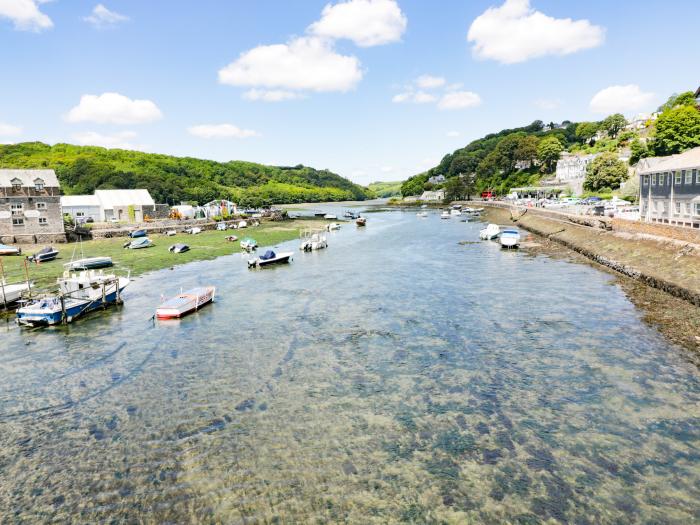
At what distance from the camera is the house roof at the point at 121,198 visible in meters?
101

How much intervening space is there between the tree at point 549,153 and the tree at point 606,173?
69234 mm

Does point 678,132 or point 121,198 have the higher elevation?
point 678,132

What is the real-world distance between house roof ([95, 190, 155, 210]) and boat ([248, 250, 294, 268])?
66.5 m

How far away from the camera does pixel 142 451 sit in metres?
15.0

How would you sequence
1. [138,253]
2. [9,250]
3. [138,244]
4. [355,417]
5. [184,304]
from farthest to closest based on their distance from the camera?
[138,244] → [138,253] → [9,250] → [184,304] → [355,417]

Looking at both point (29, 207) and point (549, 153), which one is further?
point (549, 153)

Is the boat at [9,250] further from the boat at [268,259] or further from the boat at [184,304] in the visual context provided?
the boat at [184,304]

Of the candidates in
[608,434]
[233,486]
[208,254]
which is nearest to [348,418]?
[233,486]

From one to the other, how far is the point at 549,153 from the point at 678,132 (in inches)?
3163

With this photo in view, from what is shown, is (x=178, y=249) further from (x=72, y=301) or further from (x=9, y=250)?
(x=72, y=301)

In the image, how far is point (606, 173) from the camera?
11056cm

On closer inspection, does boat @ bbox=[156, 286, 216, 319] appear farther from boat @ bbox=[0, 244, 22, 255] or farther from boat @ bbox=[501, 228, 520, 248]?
boat @ bbox=[0, 244, 22, 255]

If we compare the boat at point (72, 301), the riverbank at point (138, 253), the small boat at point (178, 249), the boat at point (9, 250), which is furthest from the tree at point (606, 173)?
the boat at point (9, 250)

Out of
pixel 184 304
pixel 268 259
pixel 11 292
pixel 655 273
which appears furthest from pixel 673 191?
pixel 11 292
